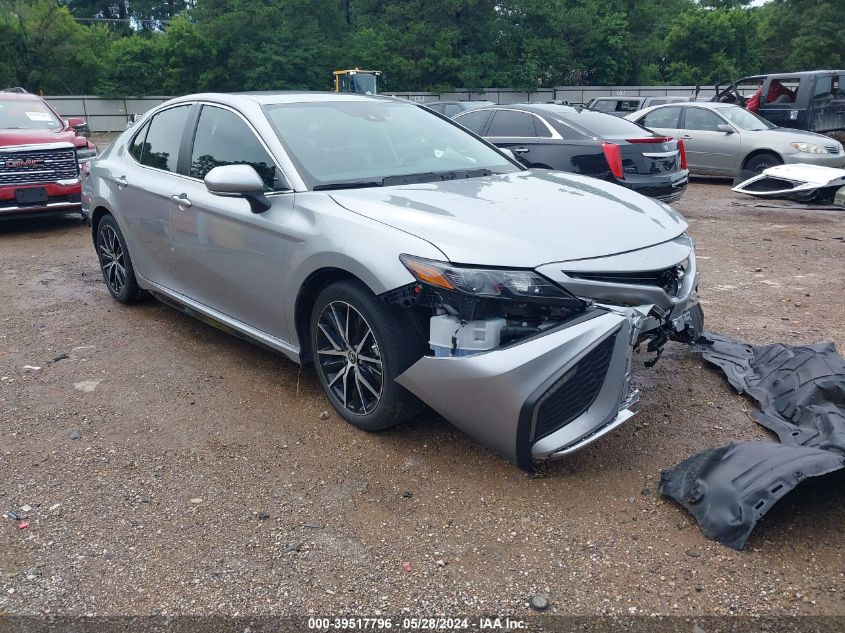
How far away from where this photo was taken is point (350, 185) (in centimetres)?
390

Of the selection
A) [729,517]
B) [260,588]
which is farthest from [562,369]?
[260,588]

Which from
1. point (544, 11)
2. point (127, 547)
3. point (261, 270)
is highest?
point (544, 11)

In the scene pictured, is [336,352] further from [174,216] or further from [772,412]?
[772,412]

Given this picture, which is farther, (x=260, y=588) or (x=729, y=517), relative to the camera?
(x=729, y=517)

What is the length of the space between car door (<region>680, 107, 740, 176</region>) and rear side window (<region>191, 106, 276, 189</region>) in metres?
10.1

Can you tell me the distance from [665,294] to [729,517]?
101cm

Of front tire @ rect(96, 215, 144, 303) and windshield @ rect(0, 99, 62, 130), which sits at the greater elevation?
windshield @ rect(0, 99, 62, 130)

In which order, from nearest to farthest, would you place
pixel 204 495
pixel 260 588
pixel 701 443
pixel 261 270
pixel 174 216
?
pixel 260 588, pixel 204 495, pixel 701 443, pixel 261 270, pixel 174 216

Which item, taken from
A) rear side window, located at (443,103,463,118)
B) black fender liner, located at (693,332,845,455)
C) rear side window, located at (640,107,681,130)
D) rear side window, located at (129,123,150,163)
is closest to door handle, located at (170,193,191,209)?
rear side window, located at (129,123,150,163)

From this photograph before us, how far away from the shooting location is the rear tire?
40.0 ft

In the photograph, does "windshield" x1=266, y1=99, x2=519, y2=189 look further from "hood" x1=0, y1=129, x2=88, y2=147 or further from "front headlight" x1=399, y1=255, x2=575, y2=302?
"hood" x1=0, y1=129, x2=88, y2=147

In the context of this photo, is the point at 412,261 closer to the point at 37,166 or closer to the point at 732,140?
the point at 37,166

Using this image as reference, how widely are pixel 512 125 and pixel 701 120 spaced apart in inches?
218

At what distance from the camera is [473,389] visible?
119 inches
